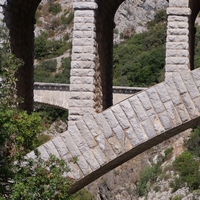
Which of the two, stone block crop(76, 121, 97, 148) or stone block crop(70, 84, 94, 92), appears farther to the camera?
stone block crop(70, 84, 94, 92)

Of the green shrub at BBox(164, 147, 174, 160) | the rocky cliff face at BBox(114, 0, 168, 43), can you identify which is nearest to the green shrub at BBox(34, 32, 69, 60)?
the rocky cliff face at BBox(114, 0, 168, 43)

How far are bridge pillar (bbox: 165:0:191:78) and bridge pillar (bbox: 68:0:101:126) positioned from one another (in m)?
1.38

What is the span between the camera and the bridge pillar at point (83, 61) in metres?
10.5

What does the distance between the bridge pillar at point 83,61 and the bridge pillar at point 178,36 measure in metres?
1.38

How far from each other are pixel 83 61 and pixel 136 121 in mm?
4440

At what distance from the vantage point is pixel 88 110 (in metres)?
10.5

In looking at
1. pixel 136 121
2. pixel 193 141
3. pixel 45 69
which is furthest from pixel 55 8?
pixel 136 121

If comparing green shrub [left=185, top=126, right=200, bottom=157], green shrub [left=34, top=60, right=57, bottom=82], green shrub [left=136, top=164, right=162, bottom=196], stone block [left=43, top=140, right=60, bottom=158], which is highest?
stone block [left=43, top=140, right=60, bottom=158]

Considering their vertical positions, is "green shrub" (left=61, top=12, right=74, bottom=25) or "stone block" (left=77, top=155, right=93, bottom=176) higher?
"stone block" (left=77, top=155, right=93, bottom=176)

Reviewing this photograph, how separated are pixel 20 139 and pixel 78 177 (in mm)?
1010

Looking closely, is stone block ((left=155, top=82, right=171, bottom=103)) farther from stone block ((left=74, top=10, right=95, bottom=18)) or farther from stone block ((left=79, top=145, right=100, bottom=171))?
stone block ((left=74, top=10, right=95, bottom=18))

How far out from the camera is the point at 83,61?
10.6 m

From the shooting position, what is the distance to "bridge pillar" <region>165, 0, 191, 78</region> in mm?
10711

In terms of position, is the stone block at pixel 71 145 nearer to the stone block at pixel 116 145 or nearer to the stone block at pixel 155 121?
the stone block at pixel 116 145
